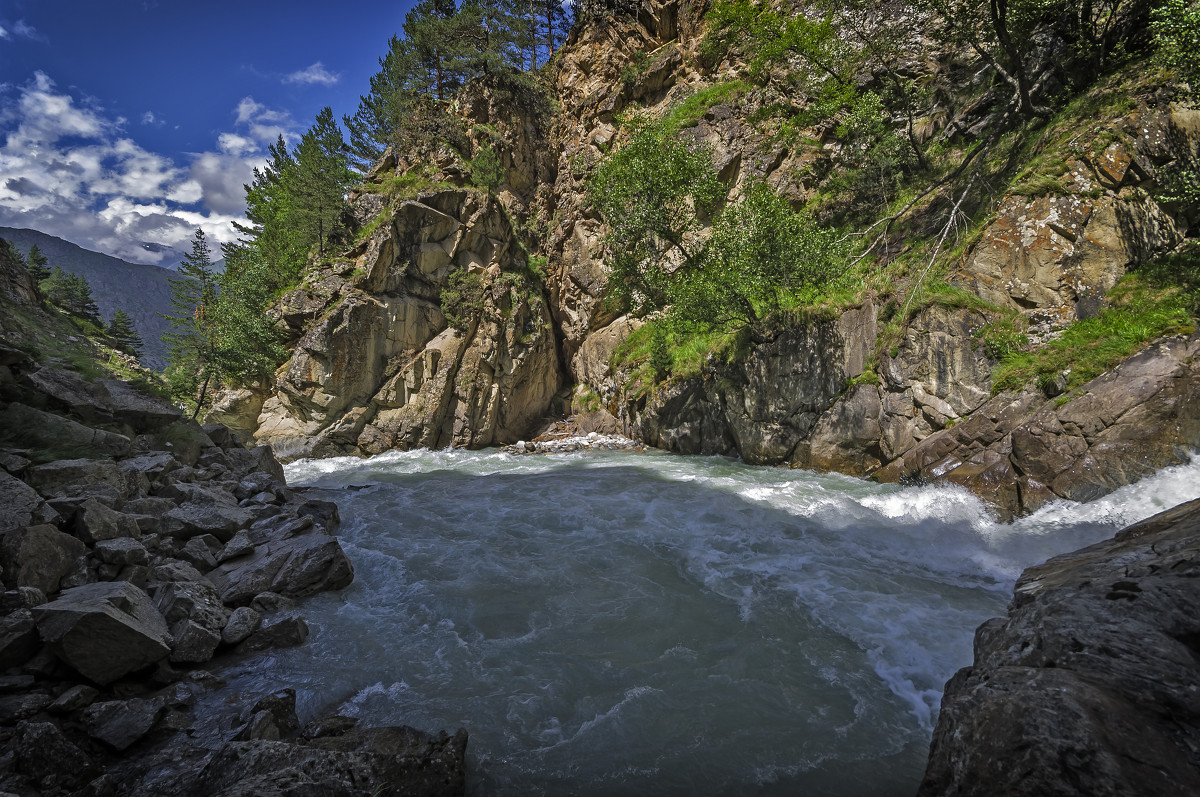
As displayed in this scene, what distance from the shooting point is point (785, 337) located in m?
16.5

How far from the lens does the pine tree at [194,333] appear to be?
23609 millimetres

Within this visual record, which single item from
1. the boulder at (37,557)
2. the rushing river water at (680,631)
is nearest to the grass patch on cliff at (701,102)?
the rushing river water at (680,631)

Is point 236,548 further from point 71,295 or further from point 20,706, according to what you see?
point 71,295

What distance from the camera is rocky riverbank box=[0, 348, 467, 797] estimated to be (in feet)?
11.4

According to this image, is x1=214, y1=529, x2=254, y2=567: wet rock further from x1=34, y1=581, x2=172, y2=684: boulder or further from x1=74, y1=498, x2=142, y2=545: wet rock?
x1=34, y1=581, x2=172, y2=684: boulder

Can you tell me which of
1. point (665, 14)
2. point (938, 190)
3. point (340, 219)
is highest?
point (665, 14)

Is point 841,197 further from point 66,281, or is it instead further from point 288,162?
point 66,281

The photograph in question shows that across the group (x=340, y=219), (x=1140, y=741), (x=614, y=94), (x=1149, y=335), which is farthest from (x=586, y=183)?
(x=1140, y=741)

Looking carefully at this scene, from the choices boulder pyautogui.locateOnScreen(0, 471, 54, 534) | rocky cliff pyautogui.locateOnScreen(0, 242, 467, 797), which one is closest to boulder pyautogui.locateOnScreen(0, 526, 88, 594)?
rocky cliff pyautogui.locateOnScreen(0, 242, 467, 797)

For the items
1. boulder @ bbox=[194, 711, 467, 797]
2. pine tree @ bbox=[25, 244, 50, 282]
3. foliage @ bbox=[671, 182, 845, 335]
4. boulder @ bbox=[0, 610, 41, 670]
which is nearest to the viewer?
boulder @ bbox=[194, 711, 467, 797]

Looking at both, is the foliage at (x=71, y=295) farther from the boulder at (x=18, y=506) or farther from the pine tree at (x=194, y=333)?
the boulder at (x=18, y=506)

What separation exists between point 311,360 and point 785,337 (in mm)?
22761

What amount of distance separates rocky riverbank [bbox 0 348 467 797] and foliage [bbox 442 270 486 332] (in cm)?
1801

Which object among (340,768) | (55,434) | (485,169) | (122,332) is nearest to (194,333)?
(485,169)
